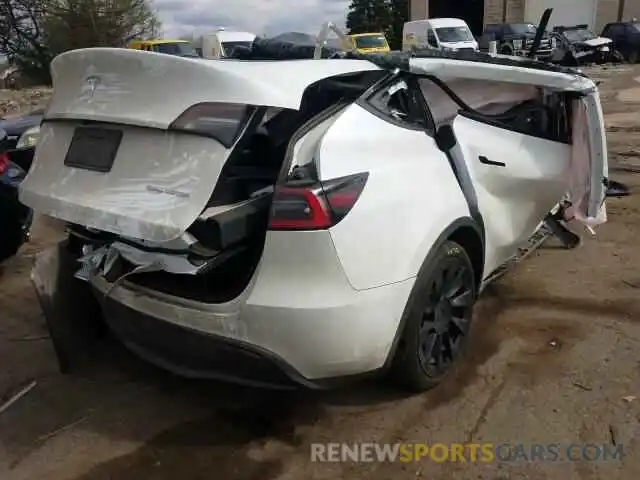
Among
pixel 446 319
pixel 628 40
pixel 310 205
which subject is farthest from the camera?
pixel 628 40

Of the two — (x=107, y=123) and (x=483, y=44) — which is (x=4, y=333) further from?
(x=483, y=44)

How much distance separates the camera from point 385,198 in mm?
2775

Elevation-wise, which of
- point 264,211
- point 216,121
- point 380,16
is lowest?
point 380,16

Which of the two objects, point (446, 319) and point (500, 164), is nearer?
point (446, 319)

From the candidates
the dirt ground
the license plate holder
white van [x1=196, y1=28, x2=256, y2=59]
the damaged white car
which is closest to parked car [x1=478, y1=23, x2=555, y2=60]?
white van [x1=196, y1=28, x2=256, y2=59]

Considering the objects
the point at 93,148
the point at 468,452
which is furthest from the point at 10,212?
the point at 468,452

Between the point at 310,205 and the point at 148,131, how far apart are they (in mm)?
754

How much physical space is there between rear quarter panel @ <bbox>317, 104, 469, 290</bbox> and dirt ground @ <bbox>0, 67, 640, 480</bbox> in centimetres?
80

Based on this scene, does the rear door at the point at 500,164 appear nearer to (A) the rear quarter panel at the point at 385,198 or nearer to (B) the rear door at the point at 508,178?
(B) the rear door at the point at 508,178

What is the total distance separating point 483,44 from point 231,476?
96.6 feet

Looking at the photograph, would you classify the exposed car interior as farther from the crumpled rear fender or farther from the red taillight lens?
the red taillight lens

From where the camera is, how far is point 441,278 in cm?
321

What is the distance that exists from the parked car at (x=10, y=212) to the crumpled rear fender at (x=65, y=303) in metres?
1.64

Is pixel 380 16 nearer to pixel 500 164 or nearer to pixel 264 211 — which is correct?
pixel 500 164
